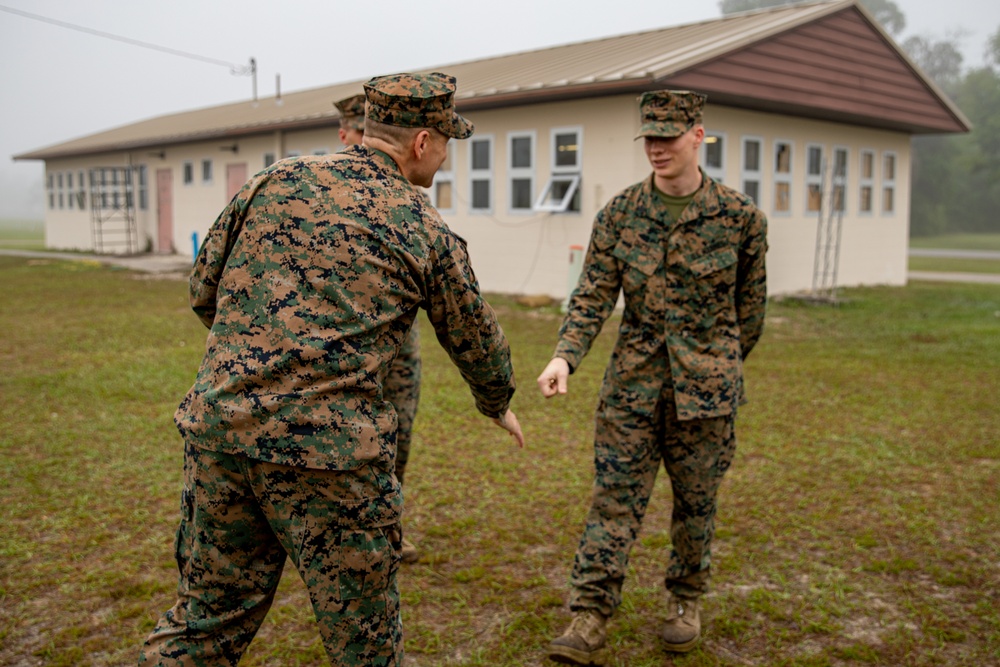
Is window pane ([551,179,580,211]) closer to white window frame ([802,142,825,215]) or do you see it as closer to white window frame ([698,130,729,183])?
white window frame ([698,130,729,183])

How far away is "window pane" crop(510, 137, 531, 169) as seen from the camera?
15.6 metres

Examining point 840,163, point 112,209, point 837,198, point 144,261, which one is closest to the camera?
point 837,198

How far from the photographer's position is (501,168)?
1608 centimetres

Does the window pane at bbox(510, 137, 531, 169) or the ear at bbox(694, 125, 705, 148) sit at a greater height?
the window pane at bbox(510, 137, 531, 169)

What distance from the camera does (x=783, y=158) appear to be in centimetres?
1648

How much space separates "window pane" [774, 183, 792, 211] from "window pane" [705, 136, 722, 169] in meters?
1.74

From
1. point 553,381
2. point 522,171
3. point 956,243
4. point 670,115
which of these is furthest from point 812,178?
point 956,243

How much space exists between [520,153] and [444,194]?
2.25m

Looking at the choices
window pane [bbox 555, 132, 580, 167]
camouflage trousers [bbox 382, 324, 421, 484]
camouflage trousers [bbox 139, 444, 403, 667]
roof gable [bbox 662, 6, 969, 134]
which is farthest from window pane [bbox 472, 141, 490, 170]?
camouflage trousers [bbox 139, 444, 403, 667]

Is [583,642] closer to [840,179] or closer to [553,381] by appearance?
[553,381]

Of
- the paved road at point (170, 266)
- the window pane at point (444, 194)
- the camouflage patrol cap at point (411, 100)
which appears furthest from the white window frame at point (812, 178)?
the camouflage patrol cap at point (411, 100)

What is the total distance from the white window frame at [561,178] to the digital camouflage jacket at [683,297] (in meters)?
11.0

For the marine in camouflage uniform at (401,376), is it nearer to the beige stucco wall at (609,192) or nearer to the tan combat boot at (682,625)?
the tan combat boot at (682,625)

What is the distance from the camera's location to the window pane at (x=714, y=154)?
49.3ft
